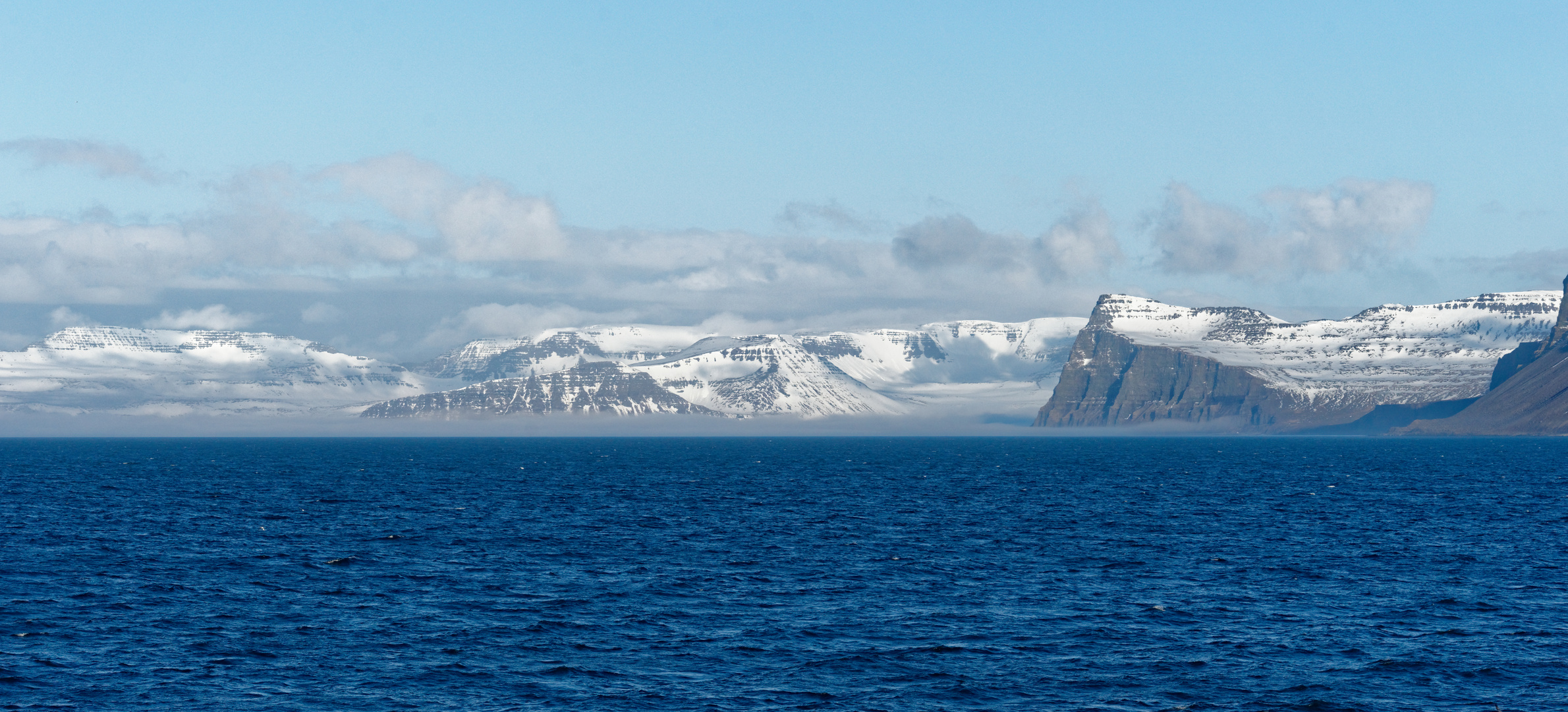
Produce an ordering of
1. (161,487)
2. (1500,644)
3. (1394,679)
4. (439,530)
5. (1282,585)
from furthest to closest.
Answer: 1. (161,487)
2. (439,530)
3. (1282,585)
4. (1500,644)
5. (1394,679)

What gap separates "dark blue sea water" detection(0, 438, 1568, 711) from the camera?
57.9 meters

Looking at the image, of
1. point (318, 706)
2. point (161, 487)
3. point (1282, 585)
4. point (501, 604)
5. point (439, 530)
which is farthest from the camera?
point (161, 487)

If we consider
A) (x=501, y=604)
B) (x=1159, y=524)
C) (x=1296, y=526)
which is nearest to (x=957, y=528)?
(x=1159, y=524)

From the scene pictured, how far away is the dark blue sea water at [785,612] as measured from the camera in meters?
57.9

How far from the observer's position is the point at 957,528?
12119 centimetres

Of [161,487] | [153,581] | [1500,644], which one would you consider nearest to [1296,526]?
[1500,644]

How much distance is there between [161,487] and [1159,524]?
127 meters

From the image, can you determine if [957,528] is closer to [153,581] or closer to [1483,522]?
[1483,522]

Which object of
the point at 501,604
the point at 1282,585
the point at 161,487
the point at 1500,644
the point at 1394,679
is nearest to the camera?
the point at 1394,679

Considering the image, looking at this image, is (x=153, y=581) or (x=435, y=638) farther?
(x=153, y=581)

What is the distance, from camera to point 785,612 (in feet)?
248

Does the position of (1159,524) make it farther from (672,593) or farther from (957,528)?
(672,593)

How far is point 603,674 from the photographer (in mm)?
60812

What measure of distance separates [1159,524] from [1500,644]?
58017mm
